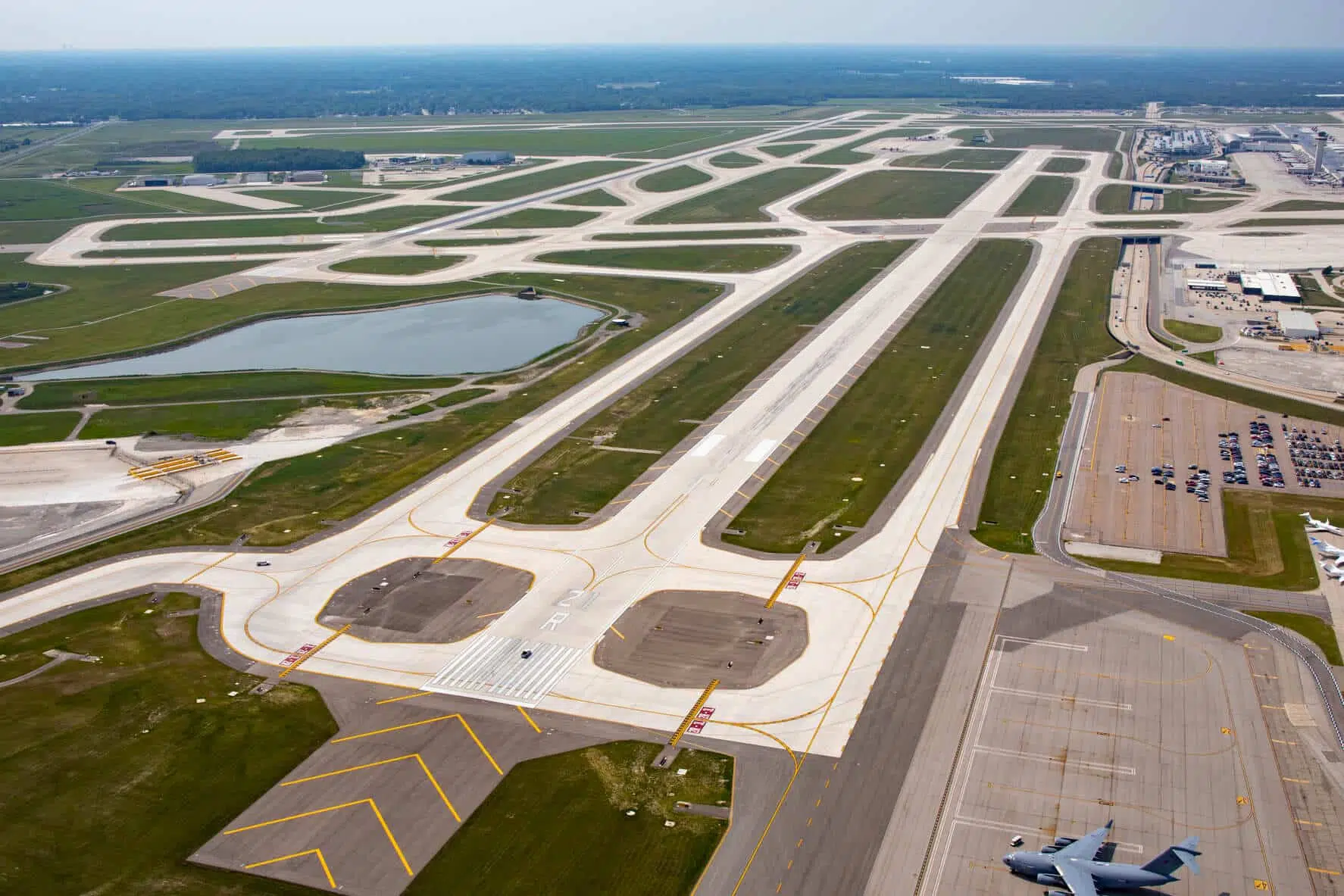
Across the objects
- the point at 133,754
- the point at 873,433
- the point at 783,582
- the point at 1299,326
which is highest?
the point at 1299,326

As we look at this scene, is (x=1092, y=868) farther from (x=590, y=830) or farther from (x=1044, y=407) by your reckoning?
(x=1044, y=407)

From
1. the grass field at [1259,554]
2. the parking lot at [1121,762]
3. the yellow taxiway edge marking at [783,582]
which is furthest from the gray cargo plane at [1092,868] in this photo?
the grass field at [1259,554]

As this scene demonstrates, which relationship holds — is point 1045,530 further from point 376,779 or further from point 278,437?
point 278,437

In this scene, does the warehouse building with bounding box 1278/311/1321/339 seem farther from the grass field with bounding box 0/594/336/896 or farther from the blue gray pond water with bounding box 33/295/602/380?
the grass field with bounding box 0/594/336/896

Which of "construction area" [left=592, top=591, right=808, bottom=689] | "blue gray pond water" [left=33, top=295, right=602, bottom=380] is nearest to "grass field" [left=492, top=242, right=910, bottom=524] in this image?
"construction area" [left=592, top=591, right=808, bottom=689]

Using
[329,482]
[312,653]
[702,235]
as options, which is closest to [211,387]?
[329,482]

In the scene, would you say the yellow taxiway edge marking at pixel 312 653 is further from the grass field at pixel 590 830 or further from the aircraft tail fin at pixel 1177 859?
the aircraft tail fin at pixel 1177 859

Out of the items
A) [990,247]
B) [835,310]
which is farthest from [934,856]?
[990,247]
